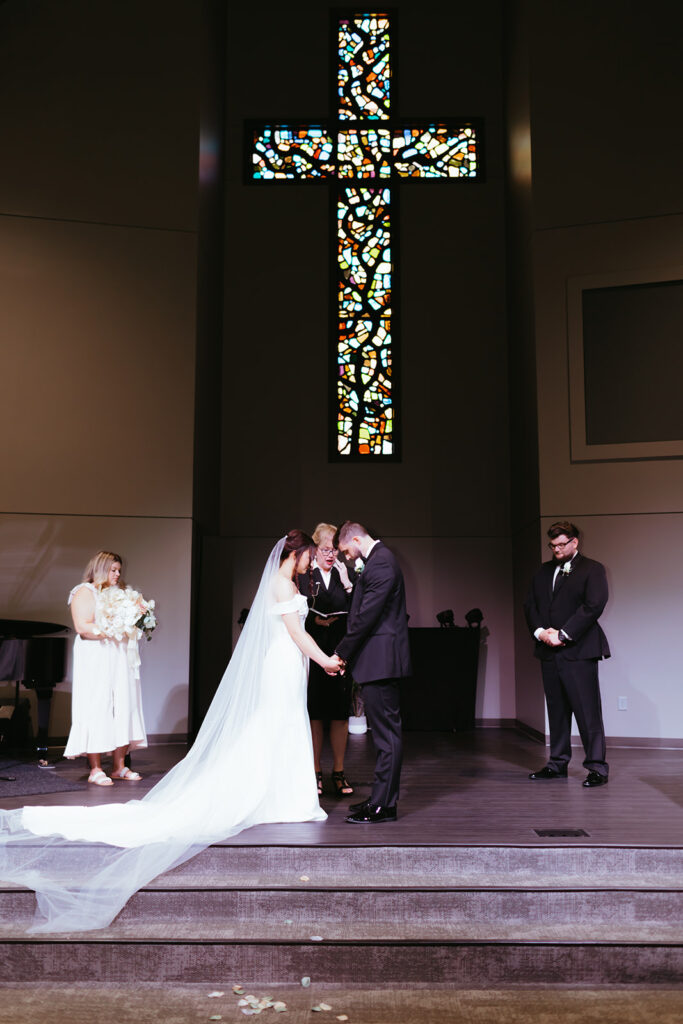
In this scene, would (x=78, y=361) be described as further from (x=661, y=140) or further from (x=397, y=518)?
(x=661, y=140)

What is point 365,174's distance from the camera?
10227 millimetres

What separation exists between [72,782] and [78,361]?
383 cm

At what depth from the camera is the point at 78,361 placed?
7.97m

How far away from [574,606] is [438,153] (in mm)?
6337

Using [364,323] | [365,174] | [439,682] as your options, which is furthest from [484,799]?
[365,174]

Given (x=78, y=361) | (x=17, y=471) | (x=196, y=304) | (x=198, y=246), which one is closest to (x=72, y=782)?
(x=17, y=471)

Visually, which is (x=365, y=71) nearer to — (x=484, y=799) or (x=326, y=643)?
(x=326, y=643)

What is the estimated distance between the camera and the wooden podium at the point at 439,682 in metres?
8.84

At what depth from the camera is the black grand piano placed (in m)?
6.23

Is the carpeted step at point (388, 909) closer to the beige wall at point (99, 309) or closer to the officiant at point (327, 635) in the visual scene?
the officiant at point (327, 635)

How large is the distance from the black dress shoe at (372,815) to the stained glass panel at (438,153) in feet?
25.1

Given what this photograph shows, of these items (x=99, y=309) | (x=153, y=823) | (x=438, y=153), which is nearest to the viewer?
(x=153, y=823)

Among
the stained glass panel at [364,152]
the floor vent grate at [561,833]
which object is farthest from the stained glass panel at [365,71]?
the floor vent grate at [561,833]

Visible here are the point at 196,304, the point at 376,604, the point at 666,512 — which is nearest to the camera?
the point at 376,604
